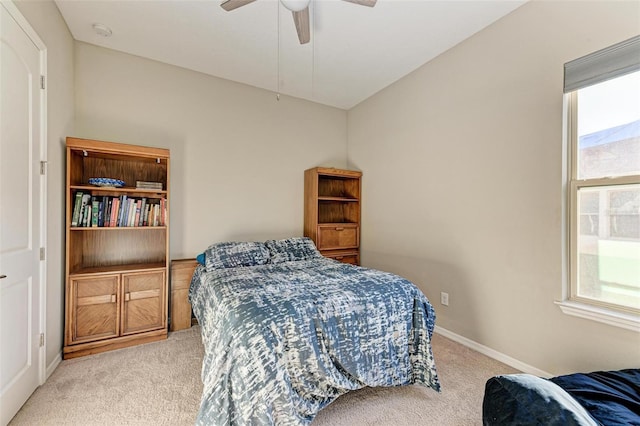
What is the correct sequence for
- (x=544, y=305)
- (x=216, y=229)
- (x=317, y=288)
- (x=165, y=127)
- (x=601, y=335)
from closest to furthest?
1. (x=601, y=335)
2. (x=317, y=288)
3. (x=544, y=305)
4. (x=165, y=127)
5. (x=216, y=229)

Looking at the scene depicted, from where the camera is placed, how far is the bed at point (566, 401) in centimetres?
101

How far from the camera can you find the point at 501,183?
227 centimetres

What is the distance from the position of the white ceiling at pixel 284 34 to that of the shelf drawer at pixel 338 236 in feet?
6.23

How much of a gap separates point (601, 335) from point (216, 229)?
3.46 metres

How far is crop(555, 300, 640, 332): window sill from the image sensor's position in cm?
158

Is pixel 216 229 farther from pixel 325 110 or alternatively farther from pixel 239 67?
pixel 325 110

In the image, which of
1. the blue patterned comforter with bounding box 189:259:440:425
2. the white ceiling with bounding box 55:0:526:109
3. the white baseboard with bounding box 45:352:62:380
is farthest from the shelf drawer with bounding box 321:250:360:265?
the white baseboard with bounding box 45:352:62:380

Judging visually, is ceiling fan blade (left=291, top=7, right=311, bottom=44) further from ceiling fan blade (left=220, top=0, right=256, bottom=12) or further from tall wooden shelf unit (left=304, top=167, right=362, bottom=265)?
tall wooden shelf unit (left=304, top=167, right=362, bottom=265)

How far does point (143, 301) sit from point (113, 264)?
0.58 meters

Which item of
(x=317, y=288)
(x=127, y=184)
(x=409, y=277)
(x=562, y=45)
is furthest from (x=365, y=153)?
(x=127, y=184)

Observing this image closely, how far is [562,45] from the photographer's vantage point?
1.91 metres

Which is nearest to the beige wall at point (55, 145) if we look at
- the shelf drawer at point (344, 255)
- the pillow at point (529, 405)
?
the shelf drawer at point (344, 255)

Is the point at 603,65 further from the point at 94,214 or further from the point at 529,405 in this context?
the point at 94,214


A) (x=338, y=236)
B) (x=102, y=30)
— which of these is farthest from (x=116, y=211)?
(x=338, y=236)
